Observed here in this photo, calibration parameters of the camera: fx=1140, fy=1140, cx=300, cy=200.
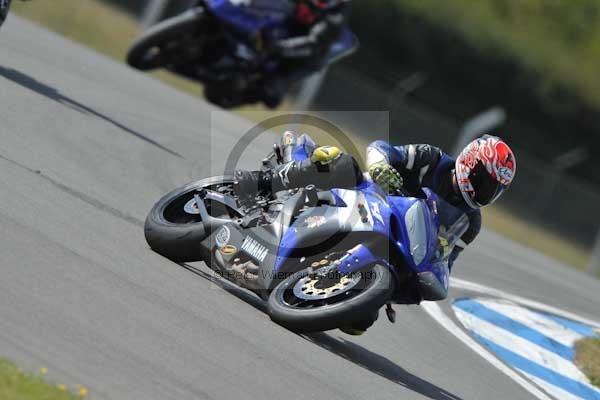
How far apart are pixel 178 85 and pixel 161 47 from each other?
7.52 m

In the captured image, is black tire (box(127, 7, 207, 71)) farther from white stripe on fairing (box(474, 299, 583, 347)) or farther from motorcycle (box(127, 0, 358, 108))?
white stripe on fairing (box(474, 299, 583, 347))

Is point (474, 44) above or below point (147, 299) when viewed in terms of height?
below

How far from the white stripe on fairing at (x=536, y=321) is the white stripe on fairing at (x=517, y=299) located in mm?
270

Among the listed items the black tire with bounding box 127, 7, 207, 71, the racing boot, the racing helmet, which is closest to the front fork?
the racing boot

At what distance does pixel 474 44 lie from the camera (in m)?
25.7

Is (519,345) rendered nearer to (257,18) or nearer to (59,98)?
(59,98)

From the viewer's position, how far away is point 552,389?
27.7ft

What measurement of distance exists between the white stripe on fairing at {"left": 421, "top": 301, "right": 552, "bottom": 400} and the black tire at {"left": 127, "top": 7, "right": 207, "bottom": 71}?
3.90 m

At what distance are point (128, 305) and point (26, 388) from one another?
4.93ft

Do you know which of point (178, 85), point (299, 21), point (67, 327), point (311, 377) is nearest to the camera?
point (67, 327)

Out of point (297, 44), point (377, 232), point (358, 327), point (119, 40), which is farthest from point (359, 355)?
point (119, 40)

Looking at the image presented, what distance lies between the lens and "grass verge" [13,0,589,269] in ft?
64.0

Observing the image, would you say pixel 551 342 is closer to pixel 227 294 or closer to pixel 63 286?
pixel 227 294

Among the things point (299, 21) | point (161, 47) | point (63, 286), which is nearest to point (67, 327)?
point (63, 286)
